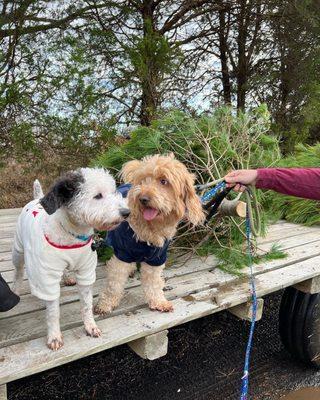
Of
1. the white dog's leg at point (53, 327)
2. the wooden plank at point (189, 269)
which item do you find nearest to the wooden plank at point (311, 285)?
the wooden plank at point (189, 269)

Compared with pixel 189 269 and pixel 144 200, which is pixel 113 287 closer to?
pixel 144 200

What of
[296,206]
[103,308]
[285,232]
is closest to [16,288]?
[103,308]

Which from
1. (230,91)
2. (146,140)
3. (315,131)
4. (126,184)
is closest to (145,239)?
(126,184)

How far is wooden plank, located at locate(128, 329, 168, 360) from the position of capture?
2.31 m

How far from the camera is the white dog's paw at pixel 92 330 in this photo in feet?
7.31

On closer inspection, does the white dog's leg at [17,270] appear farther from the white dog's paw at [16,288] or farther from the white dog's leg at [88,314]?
the white dog's leg at [88,314]

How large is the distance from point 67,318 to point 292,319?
6.03ft

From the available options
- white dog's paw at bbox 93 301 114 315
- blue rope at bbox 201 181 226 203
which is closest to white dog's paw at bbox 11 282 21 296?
white dog's paw at bbox 93 301 114 315

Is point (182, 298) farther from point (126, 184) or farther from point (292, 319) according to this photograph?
point (292, 319)

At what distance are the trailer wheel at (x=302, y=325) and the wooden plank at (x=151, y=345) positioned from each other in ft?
4.62

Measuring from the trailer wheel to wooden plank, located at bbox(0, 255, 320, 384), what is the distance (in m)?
0.29

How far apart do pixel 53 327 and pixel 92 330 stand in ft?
0.69

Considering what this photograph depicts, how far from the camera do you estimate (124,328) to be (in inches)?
92.4

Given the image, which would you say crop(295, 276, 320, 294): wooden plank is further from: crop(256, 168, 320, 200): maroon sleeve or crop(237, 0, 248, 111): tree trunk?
crop(237, 0, 248, 111): tree trunk
